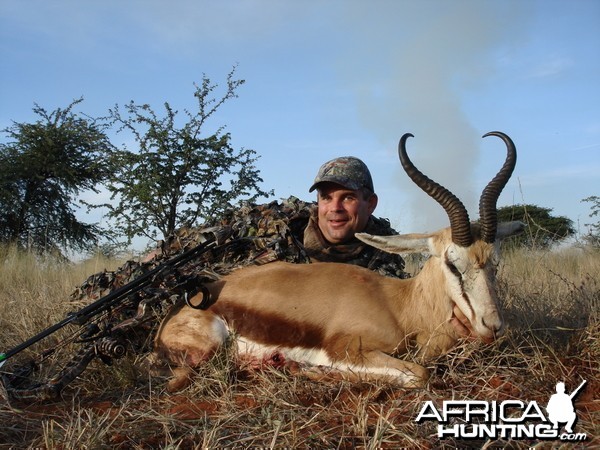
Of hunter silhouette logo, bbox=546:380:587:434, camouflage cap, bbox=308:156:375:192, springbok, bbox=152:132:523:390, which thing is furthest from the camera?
camouflage cap, bbox=308:156:375:192

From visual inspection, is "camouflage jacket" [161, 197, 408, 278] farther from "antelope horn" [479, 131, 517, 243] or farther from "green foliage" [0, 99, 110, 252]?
"green foliage" [0, 99, 110, 252]

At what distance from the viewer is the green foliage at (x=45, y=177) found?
15.1 meters

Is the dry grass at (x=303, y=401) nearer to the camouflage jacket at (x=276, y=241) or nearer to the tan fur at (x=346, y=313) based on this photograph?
the tan fur at (x=346, y=313)

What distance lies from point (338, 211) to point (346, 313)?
1.77 m

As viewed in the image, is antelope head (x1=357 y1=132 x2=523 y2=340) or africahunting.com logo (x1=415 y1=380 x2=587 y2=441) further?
antelope head (x1=357 y1=132 x2=523 y2=340)

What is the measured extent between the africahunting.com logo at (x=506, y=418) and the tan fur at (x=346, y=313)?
569mm

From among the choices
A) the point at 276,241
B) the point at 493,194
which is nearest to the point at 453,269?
the point at 493,194

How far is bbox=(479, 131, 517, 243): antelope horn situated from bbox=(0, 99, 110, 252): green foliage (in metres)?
13.2

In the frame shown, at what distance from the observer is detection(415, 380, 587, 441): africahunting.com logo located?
2408mm

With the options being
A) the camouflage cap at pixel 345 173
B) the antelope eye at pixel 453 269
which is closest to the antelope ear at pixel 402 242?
the antelope eye at pixel 453 269

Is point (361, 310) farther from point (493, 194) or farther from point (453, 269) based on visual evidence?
point (493, 194)

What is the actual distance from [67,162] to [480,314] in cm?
1514

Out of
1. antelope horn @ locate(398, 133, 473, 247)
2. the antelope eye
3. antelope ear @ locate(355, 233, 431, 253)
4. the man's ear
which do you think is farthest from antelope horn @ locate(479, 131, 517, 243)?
the man's ear

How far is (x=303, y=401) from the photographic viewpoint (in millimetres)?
3014
